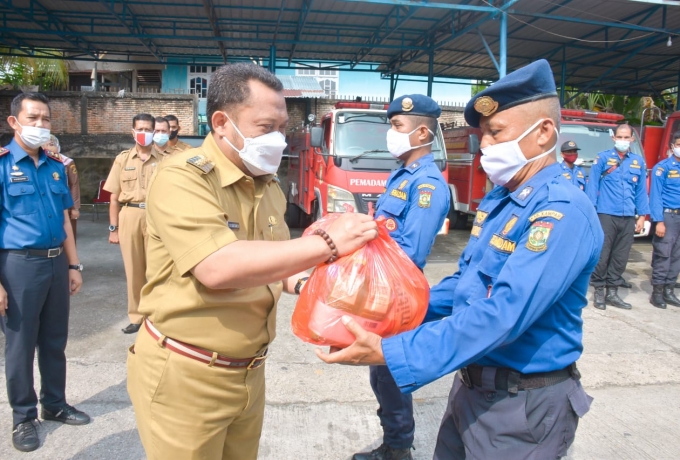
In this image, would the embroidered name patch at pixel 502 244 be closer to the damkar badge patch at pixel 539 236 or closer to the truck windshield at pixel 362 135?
the damkar badge patch at pixel 539 236

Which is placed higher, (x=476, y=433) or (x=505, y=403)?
(x=505, y=403)

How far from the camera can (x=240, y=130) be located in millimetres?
1708

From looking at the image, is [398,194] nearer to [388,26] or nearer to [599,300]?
[599,300]

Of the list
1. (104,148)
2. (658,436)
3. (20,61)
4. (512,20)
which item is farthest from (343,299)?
(20,61)

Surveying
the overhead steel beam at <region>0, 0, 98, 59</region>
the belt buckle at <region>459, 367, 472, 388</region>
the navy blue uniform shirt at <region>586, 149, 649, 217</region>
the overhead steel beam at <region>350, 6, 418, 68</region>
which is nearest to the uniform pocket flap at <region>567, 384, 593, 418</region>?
the belt buckle at <region>459, 367, 472, 388</region>

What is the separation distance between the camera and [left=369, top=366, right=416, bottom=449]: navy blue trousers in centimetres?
278

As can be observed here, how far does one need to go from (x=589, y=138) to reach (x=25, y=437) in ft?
28.6

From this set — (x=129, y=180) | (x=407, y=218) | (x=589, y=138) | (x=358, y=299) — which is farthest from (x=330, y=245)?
(x=589, y=138)

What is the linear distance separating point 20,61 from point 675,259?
18.2 metres

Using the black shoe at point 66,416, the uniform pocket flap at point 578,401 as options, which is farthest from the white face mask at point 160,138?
the uniform pocket flap at point 578,401

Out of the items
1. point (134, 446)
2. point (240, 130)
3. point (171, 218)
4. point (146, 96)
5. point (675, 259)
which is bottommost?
point (134, 446)

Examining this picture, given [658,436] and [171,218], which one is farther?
[658,436]

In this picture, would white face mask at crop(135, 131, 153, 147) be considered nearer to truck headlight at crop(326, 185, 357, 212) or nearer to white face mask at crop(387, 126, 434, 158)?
truck headlight at crop(326, 185, 357, 212)

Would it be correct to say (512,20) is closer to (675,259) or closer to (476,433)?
(675,259)
